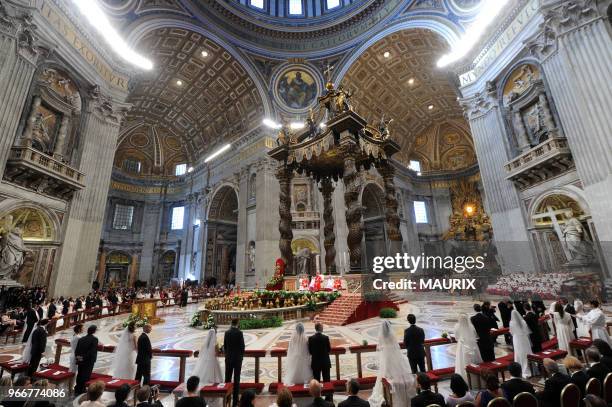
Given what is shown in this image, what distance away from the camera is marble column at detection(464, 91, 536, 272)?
10.9 m

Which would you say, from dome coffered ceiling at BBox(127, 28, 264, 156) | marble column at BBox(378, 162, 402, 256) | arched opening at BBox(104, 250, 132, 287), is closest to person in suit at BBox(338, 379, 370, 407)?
marble column at BBox(378, 162, 402, 256)

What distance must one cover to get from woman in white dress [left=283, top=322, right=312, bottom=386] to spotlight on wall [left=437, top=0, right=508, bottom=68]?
49.7ft

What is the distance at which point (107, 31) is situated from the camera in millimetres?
12836

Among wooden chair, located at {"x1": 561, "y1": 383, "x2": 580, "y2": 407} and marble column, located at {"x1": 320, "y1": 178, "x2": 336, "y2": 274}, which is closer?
wooden chair, located at {"x1": 561, "y1": 383, "x2": 580, "y2": 407}

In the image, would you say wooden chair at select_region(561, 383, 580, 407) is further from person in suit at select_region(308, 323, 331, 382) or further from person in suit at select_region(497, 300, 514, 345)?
person in suit at select_region(497, 300, 514, 345)

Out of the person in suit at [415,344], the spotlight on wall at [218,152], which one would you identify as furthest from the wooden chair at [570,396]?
the spotlight on wall at [218,152]

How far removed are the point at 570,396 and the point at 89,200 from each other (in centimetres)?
1482

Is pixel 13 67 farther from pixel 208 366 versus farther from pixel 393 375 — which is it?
pixel 393 375

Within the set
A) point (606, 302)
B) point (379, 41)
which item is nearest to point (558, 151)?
point (606, 302)

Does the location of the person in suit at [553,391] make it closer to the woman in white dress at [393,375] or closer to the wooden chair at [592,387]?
the wooden chair at [592,387]

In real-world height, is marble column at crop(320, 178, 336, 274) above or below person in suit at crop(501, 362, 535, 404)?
above

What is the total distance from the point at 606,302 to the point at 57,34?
2056 cm

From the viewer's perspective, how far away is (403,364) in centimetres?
307

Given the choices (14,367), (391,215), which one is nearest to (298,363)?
(14,367)
